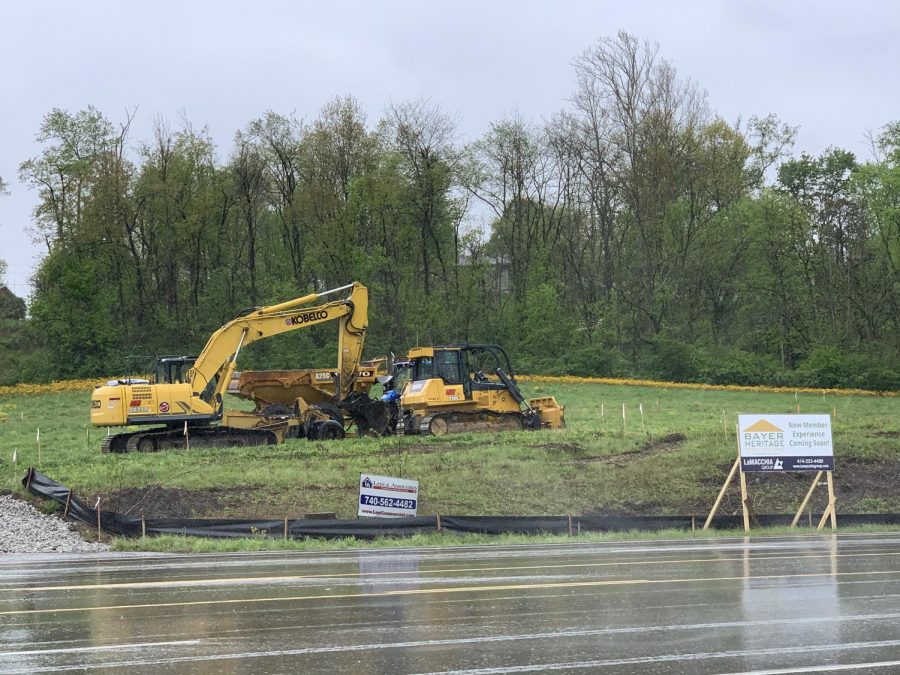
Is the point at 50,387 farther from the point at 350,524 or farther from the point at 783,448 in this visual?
the point at 783,448

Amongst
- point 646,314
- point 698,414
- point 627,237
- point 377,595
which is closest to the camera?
point 377,595

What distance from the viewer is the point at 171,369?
32562 mm

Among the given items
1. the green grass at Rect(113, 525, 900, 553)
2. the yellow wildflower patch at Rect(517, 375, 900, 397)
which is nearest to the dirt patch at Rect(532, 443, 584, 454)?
the green grass at Rect(113, 525, 900, 553)

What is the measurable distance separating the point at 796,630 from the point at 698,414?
32.8 m

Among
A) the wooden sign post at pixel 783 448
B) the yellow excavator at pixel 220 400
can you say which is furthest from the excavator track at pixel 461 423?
the wooden sign post at pixel 783 448

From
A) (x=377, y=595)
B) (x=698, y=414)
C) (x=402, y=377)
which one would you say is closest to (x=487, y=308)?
(x=698, y=414)

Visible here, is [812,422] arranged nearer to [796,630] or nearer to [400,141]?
[796,630]

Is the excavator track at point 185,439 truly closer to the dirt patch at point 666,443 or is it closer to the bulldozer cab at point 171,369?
the bulldozer cab at point 171,369

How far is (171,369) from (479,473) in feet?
36.9

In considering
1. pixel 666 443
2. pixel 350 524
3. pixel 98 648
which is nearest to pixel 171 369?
pixel 350 524

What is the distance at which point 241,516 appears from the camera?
77.2 feet

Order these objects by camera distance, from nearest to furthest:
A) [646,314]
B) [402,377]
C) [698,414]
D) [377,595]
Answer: [377,595]
[402,377]
[698,414]
[646,314]

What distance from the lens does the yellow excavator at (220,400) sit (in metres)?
30.1

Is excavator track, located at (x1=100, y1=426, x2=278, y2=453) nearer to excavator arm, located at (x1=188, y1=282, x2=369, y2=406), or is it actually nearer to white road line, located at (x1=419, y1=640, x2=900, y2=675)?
excavator arm, located at (x1=188, y1=282, x2=369, y2=406)
